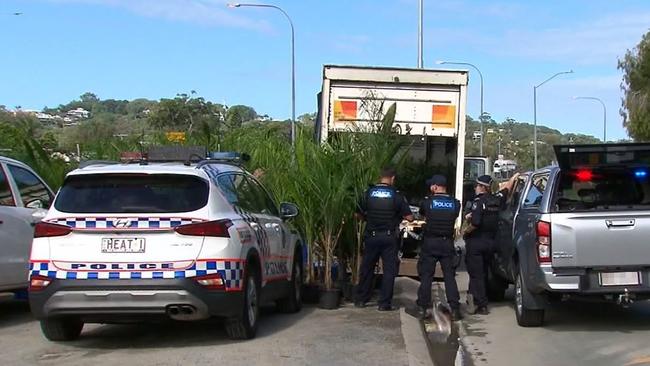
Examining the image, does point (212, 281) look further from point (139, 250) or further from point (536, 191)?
point (536, 191)

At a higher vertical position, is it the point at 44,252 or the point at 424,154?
the point at 424,154

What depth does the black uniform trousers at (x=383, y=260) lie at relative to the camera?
396 inches

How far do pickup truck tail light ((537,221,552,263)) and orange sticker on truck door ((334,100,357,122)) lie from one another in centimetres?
550

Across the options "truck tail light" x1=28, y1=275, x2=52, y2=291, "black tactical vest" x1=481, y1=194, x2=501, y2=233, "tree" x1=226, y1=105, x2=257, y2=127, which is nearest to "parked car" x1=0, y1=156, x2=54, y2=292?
"truck tail light" x1=28, y1=275, x2=52, y2=291

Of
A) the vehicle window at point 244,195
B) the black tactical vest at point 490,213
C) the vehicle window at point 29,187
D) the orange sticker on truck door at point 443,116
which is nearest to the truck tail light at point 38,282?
the vehicle window at point 244,195

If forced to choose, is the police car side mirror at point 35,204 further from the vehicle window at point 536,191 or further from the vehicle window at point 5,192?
the vehicle window at point 536,191

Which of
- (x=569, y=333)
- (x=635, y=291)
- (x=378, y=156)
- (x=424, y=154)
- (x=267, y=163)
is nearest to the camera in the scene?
(x=635, y=291)

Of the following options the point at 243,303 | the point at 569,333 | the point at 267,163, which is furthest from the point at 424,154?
the point at 243,303

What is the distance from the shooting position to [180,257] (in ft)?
23.7

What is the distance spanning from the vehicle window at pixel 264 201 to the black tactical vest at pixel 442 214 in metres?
1.79

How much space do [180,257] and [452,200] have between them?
3663 mm

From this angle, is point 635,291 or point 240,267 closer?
point 240,267

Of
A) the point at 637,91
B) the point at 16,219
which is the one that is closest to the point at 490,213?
the point at 16,219

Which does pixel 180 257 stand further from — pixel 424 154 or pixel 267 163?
pixel 424 154
